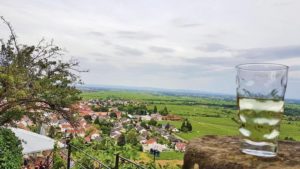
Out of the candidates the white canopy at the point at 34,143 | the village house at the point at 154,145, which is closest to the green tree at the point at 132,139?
the white canopy at the point at 34,143

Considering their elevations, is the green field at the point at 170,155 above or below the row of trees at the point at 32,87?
below

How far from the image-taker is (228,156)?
1.46 meters

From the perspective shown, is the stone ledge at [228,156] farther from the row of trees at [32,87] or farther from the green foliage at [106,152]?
the row of trees at [32,87]

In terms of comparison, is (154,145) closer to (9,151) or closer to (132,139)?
(132,139)

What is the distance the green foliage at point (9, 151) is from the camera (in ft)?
32.8

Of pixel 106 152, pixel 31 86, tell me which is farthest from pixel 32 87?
pixel 106 152

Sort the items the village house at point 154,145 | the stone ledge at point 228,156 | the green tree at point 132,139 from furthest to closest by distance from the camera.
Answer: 1. the village house at point 154,145
2. the green tree at point 132,139
3. the stone ledge at point 228,156

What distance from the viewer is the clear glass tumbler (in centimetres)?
139

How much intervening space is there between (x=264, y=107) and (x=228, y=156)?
0.22m

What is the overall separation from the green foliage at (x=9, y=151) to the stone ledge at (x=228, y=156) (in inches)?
359

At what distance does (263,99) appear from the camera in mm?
1389

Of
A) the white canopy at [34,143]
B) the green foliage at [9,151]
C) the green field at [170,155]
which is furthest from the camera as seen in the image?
the green field at [170,155]

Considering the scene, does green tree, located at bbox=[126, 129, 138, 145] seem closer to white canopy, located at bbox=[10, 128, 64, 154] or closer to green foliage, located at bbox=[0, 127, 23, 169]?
white canopy, located at bbox=[10, 128, 64, 154]

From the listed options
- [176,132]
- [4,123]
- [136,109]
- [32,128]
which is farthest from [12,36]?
[136,109]
